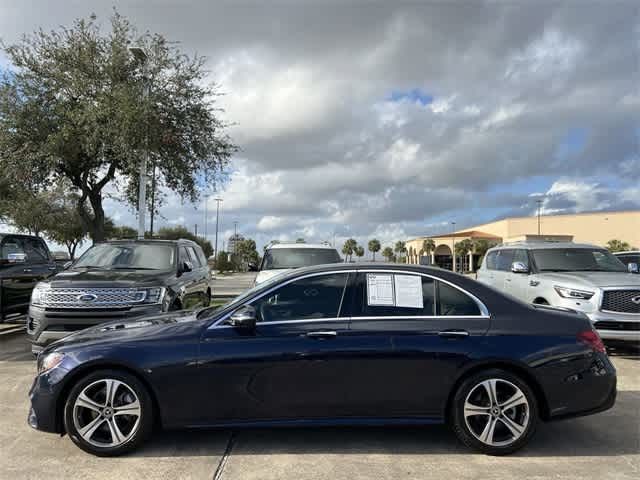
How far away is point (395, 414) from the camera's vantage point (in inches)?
164

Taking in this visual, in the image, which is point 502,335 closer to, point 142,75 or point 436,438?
point 436,438

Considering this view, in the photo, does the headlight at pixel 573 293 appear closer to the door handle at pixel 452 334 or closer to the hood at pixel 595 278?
the hood at pixel 595 278

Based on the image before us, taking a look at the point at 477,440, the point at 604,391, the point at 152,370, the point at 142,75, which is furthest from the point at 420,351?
the point at 142,75

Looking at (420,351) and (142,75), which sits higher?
(142,75)

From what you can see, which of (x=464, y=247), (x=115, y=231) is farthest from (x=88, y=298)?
(x=464, y=247)

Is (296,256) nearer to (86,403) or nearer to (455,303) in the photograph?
(455,303)

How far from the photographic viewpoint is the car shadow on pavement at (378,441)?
4176mm

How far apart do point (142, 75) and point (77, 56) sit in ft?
6.02

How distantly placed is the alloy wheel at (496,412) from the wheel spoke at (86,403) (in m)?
3.05

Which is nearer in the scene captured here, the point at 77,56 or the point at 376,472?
the point at 376,472

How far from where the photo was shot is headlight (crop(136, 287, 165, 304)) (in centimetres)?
688

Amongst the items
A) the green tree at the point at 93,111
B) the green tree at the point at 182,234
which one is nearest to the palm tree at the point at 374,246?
the green tree at the point at 182,234

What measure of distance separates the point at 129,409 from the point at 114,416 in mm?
139

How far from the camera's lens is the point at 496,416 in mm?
4113
